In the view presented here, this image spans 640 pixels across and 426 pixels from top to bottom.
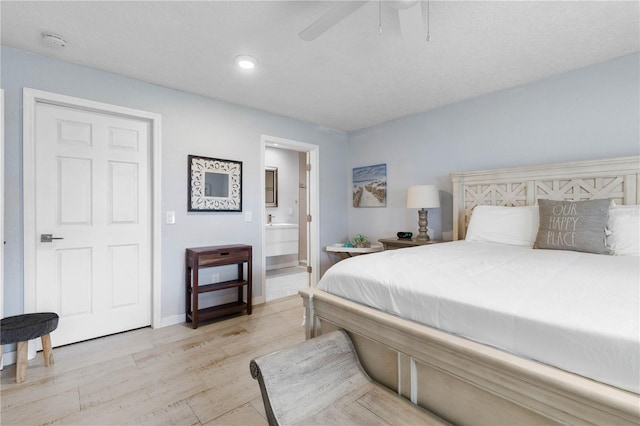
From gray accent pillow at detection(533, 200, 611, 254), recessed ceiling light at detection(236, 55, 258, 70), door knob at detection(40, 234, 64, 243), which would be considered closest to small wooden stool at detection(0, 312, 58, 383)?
door knob at detection(40, 234, 64, 243)

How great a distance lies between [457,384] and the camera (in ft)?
3.47

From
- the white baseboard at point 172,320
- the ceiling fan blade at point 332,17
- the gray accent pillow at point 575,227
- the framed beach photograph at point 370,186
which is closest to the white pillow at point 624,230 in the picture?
the gray accent pillow at point 575,227

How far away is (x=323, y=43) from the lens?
7.19 feet

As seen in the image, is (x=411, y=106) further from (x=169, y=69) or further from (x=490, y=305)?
(x=490, y=305)

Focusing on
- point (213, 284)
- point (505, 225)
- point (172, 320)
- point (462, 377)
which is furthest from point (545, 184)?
point (172, 320)

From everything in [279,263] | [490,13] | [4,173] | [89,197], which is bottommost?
[279,263]

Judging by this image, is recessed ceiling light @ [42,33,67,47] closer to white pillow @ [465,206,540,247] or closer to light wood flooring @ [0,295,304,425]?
light wood flooring @ [0,295,304,425]

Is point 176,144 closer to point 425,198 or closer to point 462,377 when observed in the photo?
point 425,198

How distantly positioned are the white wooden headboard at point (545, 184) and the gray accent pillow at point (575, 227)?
45 cm

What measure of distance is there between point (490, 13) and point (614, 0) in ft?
2.25

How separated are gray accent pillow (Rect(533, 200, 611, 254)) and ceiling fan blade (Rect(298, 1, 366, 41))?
203cm

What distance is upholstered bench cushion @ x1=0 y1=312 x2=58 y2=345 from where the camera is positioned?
1.93 meters

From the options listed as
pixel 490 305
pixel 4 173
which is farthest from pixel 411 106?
pixel 4 173

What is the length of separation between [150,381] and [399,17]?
2.73m
